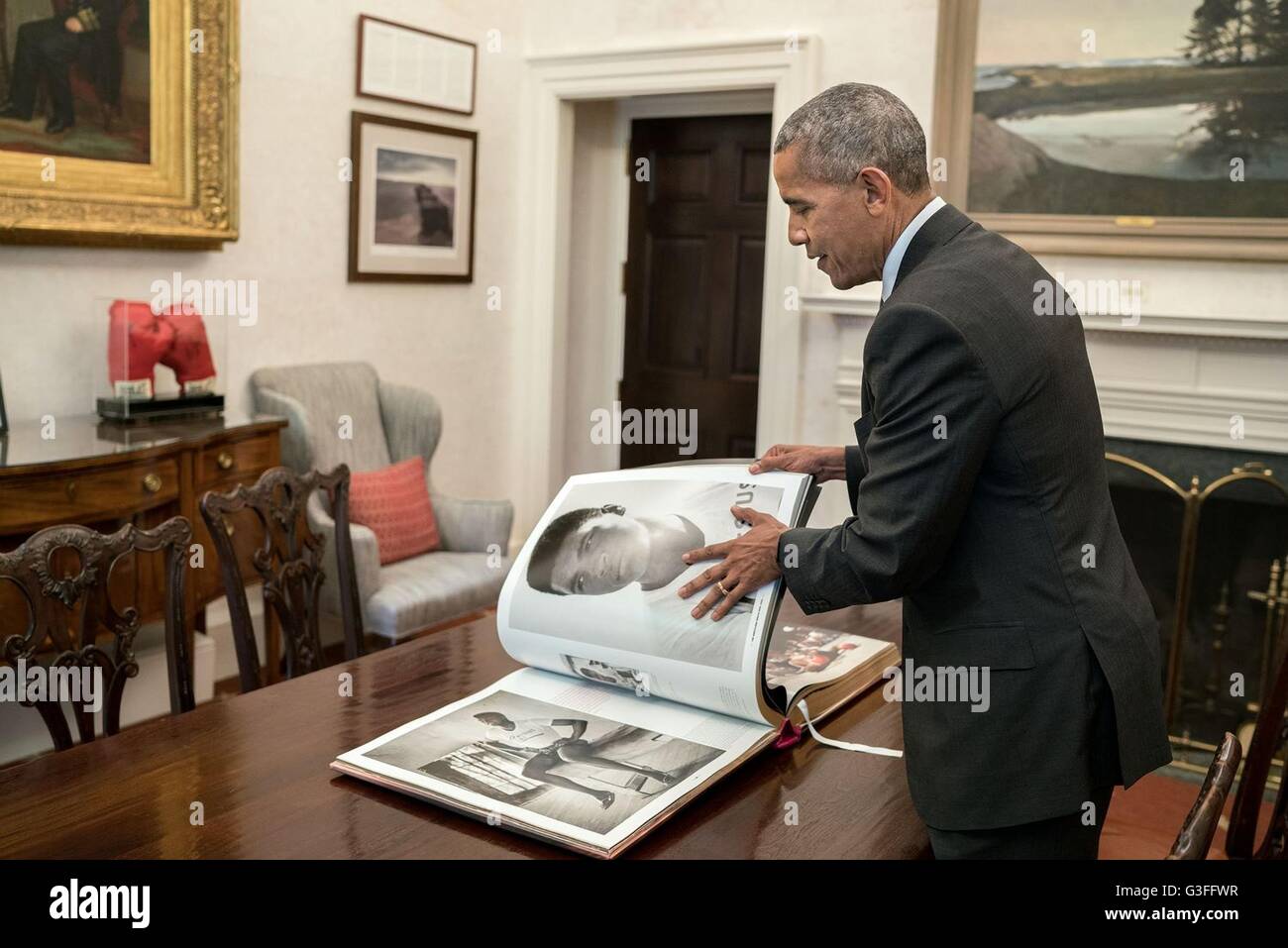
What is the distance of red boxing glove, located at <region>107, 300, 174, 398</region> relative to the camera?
11.9ft

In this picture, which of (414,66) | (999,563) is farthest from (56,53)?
(999,563)

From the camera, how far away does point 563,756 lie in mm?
1474

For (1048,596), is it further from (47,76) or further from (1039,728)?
(47,76)

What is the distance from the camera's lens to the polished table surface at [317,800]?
4.23 feet

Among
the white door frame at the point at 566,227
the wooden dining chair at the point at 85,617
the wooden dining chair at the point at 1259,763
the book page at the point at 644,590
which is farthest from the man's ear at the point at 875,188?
the white door frame at the point at 566,227

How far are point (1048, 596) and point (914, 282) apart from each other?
41 cm

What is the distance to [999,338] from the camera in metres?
1.39

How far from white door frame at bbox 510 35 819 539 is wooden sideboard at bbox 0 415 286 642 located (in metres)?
2.05

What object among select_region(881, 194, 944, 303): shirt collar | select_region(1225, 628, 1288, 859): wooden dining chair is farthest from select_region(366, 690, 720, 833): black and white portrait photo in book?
select_region(1225, 628, 1288, 859): wooden dining chair

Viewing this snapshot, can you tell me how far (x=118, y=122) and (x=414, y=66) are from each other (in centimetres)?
153

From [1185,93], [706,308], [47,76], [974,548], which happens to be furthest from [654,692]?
[706,308]

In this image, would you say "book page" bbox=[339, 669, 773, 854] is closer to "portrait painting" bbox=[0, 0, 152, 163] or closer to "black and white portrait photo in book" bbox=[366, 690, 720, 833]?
"black and white portrait photo in book" bbox=[366, 690, 720, 833]

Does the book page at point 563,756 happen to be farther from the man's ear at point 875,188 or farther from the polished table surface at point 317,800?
the man's ear at point 875,188
